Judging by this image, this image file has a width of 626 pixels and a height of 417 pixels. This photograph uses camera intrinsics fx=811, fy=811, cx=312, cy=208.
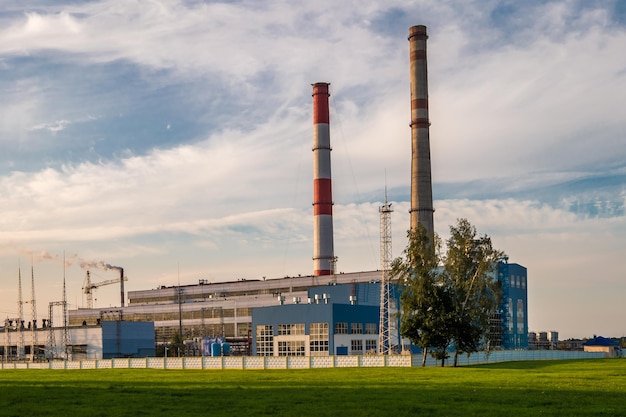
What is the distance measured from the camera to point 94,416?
28.7 m

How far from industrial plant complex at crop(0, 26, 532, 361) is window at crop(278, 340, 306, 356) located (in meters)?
0.14

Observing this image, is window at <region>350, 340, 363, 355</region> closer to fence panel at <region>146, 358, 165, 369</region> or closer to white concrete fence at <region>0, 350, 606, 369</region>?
white concrete fence at <region>0, 350, 606, 369</region>

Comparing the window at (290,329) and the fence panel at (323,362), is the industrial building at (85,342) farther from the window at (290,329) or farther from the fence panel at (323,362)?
the fence panel at (323,362)

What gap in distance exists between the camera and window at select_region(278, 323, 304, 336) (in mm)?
107438

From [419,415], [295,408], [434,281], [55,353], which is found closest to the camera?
[419,415]

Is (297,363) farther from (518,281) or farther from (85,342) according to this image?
(518,281)

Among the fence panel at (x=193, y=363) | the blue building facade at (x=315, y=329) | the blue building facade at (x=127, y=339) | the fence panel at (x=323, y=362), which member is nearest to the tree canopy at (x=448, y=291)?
the fence panel at (x=323, y=362)

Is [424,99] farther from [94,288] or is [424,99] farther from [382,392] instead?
[94,288]

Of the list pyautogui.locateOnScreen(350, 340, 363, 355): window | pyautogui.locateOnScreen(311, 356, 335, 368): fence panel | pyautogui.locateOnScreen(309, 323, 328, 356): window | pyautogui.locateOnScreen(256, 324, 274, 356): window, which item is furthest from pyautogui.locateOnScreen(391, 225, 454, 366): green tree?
pyautogui.locateOnScreen(256, 324, 274, 356): window

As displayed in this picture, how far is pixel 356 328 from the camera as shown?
110 meters

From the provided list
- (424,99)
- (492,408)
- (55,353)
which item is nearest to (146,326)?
(55,353)

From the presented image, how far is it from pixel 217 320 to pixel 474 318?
7986 cm

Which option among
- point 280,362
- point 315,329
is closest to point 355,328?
point 315,329

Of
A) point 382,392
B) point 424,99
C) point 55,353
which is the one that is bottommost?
point 55,353
